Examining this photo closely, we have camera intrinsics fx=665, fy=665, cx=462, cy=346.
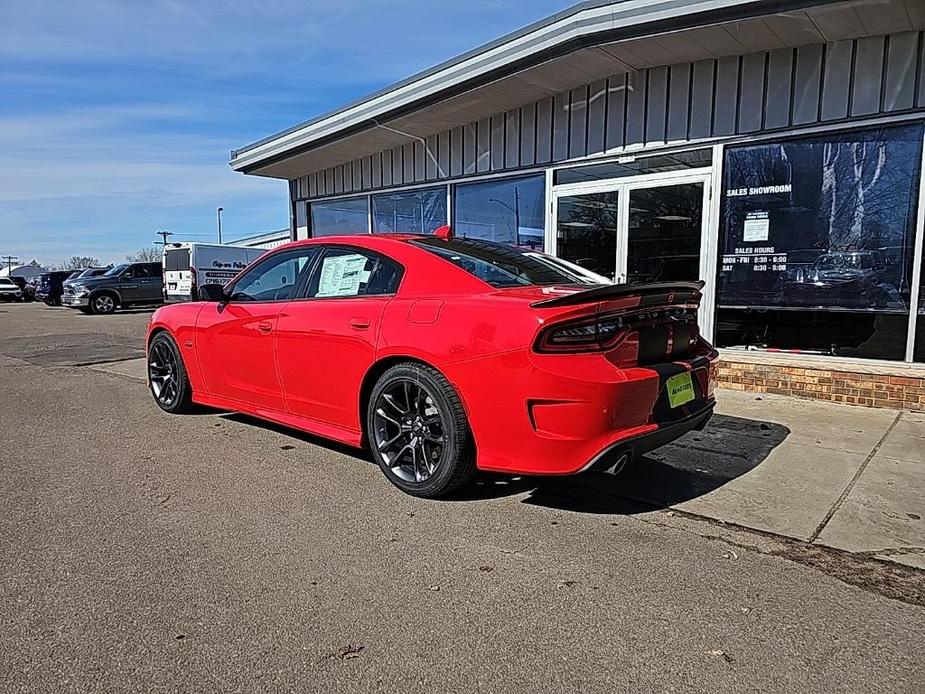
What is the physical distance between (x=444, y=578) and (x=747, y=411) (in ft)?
12.6

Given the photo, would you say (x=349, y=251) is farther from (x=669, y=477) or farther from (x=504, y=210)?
(x=504, y=210)

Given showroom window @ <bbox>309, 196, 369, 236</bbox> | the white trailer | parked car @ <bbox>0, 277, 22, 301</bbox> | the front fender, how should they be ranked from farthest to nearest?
parked car @ <bbox>0, 277, 22, 301</bbox>, the white trailer, showroom window @ <bbox>309, 196, 369, 236</bbox>, the front fender

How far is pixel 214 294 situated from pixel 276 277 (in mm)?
567

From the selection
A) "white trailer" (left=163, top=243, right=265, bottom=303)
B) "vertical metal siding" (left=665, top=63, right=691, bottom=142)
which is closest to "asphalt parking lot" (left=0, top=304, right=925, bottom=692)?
"vertical metal siding" (left=665, top=63, right=691, bottom=142)

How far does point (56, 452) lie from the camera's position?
456 cm

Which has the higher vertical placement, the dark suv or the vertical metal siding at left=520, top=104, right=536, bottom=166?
the vertical metal siding at left=520, top=104, right=536, bottom=166

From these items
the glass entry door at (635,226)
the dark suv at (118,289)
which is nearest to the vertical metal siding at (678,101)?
the glass entry door at (635,226)

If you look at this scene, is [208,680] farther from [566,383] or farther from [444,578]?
[566,383]

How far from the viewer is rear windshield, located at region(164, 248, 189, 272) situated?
20.0 metres

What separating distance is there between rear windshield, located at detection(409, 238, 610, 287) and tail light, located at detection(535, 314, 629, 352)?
23.9 inches

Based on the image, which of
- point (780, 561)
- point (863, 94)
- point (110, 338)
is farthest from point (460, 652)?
point (110, 338)

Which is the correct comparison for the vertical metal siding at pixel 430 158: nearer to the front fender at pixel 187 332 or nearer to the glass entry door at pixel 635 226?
the glass entry door at pixel 635 226

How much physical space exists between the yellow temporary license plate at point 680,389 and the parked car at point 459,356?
0.01 meters

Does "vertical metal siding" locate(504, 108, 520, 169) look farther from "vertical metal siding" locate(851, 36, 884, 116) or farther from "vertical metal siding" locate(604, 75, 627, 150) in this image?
"vertical metal siding" locate(851, 36, 884, 116)
